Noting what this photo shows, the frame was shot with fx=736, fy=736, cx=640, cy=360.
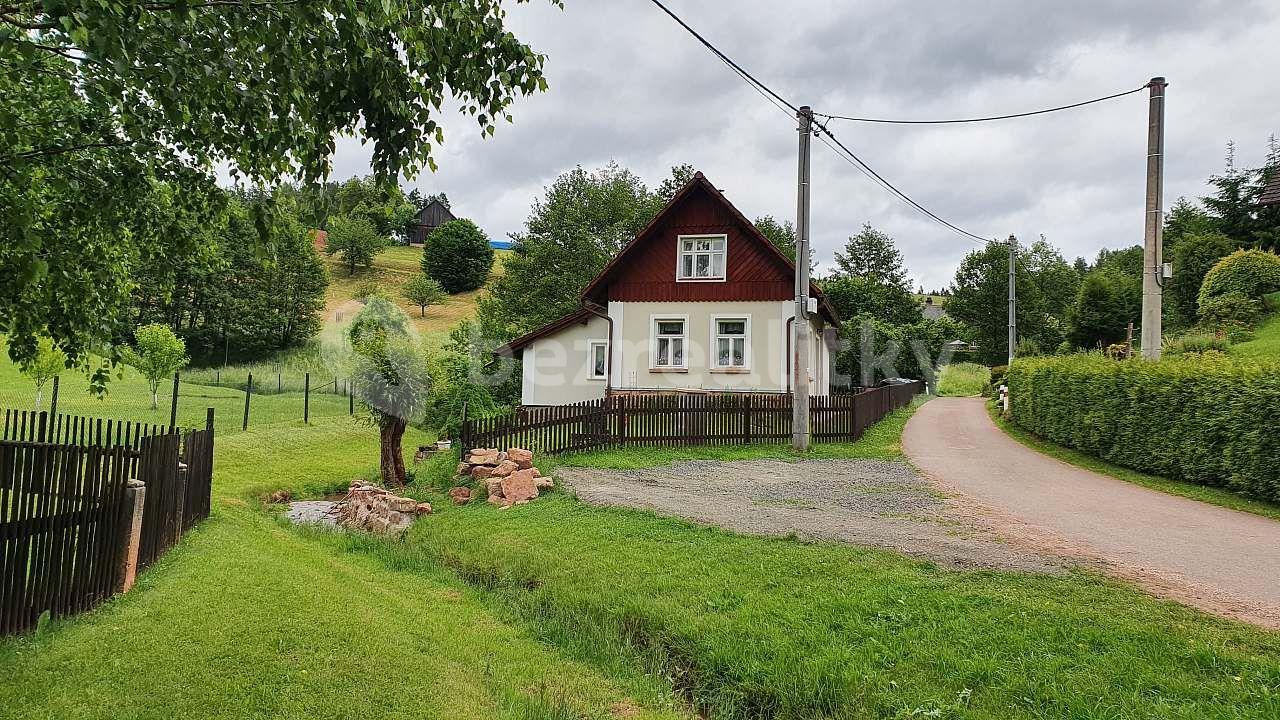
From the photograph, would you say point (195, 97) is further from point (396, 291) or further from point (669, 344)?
point (396, 291)

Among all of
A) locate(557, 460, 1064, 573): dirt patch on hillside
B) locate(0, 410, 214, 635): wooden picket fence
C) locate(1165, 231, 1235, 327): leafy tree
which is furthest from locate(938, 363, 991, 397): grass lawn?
locate(0, 410, 214, 635): wooden picket fence

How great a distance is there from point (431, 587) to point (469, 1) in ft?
20.5

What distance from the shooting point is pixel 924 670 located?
17.5 ft

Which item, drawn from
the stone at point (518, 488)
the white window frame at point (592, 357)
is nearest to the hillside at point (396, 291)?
the white window frame at point (592, 357)

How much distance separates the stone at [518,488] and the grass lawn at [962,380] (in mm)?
40229

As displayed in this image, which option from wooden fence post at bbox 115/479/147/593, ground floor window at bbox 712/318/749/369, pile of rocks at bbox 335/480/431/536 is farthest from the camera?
ground floor window at bbox 712/318/749/369

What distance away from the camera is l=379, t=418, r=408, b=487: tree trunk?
15391 mm

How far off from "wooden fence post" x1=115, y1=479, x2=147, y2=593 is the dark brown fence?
7.91 m

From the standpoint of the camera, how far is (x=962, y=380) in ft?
163

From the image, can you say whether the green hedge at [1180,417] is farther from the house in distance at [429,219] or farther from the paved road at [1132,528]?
the house in distance at [429,219]

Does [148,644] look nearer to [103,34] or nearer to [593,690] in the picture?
[593,690]

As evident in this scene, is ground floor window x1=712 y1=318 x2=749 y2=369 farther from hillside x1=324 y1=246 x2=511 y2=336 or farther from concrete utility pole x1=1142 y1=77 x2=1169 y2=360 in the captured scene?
hillside x1=324 y1=246 x2=511 y2=336

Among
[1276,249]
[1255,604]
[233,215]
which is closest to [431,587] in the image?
[233,215]

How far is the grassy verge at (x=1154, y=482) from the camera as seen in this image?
10781 millimetres
